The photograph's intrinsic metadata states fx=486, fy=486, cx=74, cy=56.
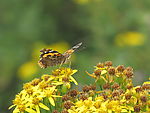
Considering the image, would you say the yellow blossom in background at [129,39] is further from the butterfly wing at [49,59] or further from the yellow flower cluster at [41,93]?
the yellow flower cluster at [41,93]

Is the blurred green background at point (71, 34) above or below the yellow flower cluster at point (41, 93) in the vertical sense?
above

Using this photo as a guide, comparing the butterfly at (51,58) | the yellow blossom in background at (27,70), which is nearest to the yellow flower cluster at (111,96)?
the butterfly at (51,58)

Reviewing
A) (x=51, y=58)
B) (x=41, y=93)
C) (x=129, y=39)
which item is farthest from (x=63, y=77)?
(x=129, y=39)

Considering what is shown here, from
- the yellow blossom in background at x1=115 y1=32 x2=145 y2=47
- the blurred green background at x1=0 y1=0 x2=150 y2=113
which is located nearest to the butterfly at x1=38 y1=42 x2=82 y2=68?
the blurred green background at x1=0 y1=0 x2=150 y2=113

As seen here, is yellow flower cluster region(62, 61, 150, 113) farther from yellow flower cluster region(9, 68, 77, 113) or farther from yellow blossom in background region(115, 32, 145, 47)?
yellow blossom in background region(115, 32, 145, 47)

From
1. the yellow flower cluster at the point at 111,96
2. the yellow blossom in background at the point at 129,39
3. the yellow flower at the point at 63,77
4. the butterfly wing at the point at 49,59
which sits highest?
the yellow blossom in background at the point at 129,39

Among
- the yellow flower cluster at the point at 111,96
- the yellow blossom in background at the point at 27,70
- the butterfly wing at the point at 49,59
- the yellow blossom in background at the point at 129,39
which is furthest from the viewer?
the yellow blossom in background at the point at 129,39

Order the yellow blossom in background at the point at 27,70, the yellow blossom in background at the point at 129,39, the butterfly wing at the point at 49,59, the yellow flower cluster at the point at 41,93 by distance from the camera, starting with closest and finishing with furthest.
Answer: the yellow flower cluster at the point at 41,93
the butterfly wing at the point at 49,59
the yellow blossom in background at the point at 27,70
the yellow blossom in background at the point at 129,39

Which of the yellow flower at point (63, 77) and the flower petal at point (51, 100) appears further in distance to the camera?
the yellow flower at point (63, 77)
